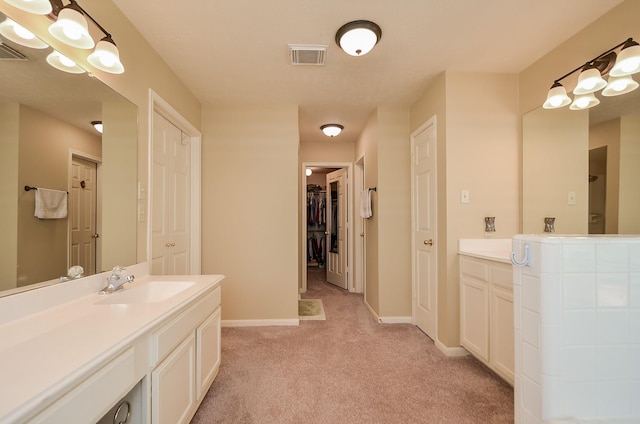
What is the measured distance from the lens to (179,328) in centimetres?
135

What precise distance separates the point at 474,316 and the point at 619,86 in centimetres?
178

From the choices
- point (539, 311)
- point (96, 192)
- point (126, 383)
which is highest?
point (96, 192)

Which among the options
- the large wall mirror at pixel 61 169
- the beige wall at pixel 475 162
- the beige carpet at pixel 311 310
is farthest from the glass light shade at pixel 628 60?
the beige carpet at pixel 311 310

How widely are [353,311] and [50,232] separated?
3085 millimetres

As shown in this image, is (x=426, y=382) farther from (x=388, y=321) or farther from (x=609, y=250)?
(x=609, y=250)

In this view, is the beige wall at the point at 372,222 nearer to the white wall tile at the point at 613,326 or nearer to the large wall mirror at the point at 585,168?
the large wall mirror at the point at 585,168

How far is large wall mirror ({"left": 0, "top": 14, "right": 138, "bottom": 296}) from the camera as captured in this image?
1084 mm

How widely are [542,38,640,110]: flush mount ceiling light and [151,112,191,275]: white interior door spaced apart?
3015mm

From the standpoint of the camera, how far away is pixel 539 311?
0.94 metres

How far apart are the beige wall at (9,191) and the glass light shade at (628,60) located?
2983mm

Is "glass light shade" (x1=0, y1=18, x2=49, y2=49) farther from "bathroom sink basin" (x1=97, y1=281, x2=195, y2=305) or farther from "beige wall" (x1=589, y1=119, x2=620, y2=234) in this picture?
"beige wall" (x1=589, y1=119, x2=620, y2=234)

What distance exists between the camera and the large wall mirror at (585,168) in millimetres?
1630

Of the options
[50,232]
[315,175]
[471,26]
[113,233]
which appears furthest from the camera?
[315,175]

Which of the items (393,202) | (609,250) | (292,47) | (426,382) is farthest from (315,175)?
(609,250)
